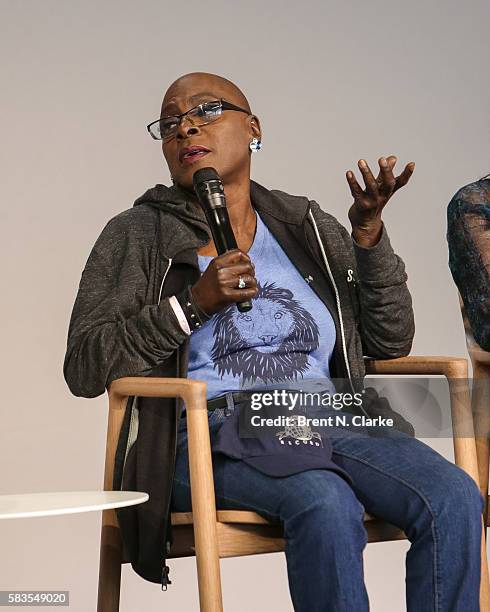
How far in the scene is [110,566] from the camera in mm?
2139

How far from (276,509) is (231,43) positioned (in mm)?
1592

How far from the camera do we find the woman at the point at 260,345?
1903 millimetres

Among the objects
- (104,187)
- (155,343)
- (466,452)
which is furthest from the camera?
(104,187)

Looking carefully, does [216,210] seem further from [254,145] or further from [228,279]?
[254,145]

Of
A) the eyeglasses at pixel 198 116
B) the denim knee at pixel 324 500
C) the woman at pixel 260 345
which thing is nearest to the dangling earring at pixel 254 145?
the woman at pixel 260 345

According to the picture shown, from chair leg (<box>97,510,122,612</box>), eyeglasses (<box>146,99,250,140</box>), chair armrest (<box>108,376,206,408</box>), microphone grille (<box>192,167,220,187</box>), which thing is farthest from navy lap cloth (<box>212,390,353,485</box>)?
eyeglasses (<box>146,99,250,140</box>)

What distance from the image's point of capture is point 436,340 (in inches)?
134

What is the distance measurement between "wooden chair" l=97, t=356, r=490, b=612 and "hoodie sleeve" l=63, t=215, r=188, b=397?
0.14 feet

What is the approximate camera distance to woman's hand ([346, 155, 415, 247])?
2.00 m

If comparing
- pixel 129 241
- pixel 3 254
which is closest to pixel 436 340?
pixel 3 254

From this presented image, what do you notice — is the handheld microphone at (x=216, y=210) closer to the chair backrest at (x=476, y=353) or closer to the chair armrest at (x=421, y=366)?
the chair armrest at (x=421, y=366)

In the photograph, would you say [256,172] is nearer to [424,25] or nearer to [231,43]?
[231,43]

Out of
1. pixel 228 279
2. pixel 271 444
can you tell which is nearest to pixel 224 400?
pixel 271 444

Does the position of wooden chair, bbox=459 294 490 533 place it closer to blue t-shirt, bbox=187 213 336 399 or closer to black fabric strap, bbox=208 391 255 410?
blue t-shirt, bbox=187 213 336 399
